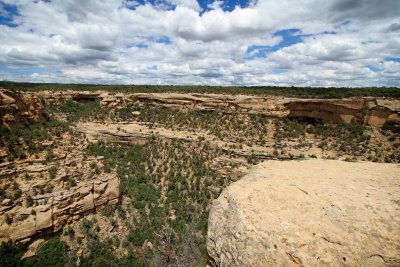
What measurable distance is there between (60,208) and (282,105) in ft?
82.6

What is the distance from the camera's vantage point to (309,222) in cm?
387

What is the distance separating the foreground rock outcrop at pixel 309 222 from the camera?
3.46 m

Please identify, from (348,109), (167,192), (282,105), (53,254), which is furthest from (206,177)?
(348,109)

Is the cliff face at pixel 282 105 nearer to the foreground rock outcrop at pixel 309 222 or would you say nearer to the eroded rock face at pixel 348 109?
the eroded rock face at pixel 348 109

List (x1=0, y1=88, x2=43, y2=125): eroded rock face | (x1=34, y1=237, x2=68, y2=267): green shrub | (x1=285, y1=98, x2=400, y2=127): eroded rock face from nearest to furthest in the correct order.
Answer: (x1=34, y1=237, x2=68, y2=267): green shrub
(x1=0, y1=88, x2=43, y2=125): eroded rock face
(x1=285, y1=98, x2=400, y2=127): eroded rock face

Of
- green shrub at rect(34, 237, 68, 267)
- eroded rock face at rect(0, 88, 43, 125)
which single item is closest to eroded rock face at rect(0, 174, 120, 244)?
green shrub at rect(34, 237, 68, 267)

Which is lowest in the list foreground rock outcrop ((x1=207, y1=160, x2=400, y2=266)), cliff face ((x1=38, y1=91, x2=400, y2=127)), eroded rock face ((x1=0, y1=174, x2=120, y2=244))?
eroded rock face ((x1=0, y1=174, x2=120, y2=244))

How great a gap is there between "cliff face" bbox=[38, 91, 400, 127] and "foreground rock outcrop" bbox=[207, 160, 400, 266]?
930 inches

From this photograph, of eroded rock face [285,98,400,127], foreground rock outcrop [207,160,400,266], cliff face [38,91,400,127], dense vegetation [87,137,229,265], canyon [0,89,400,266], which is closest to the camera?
foreground rock outcrop [207,160,400,266]

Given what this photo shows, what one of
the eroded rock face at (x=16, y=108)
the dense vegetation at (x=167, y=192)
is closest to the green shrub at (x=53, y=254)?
the dense vegetation at (x=167, y=192)

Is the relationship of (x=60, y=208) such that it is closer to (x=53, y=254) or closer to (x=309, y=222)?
(x=53, y=254)

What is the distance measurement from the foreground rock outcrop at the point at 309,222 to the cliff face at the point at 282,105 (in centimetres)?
2361

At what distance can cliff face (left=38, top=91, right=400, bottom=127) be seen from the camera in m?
24.1

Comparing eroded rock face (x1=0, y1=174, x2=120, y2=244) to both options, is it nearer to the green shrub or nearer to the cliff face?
the green shrub
